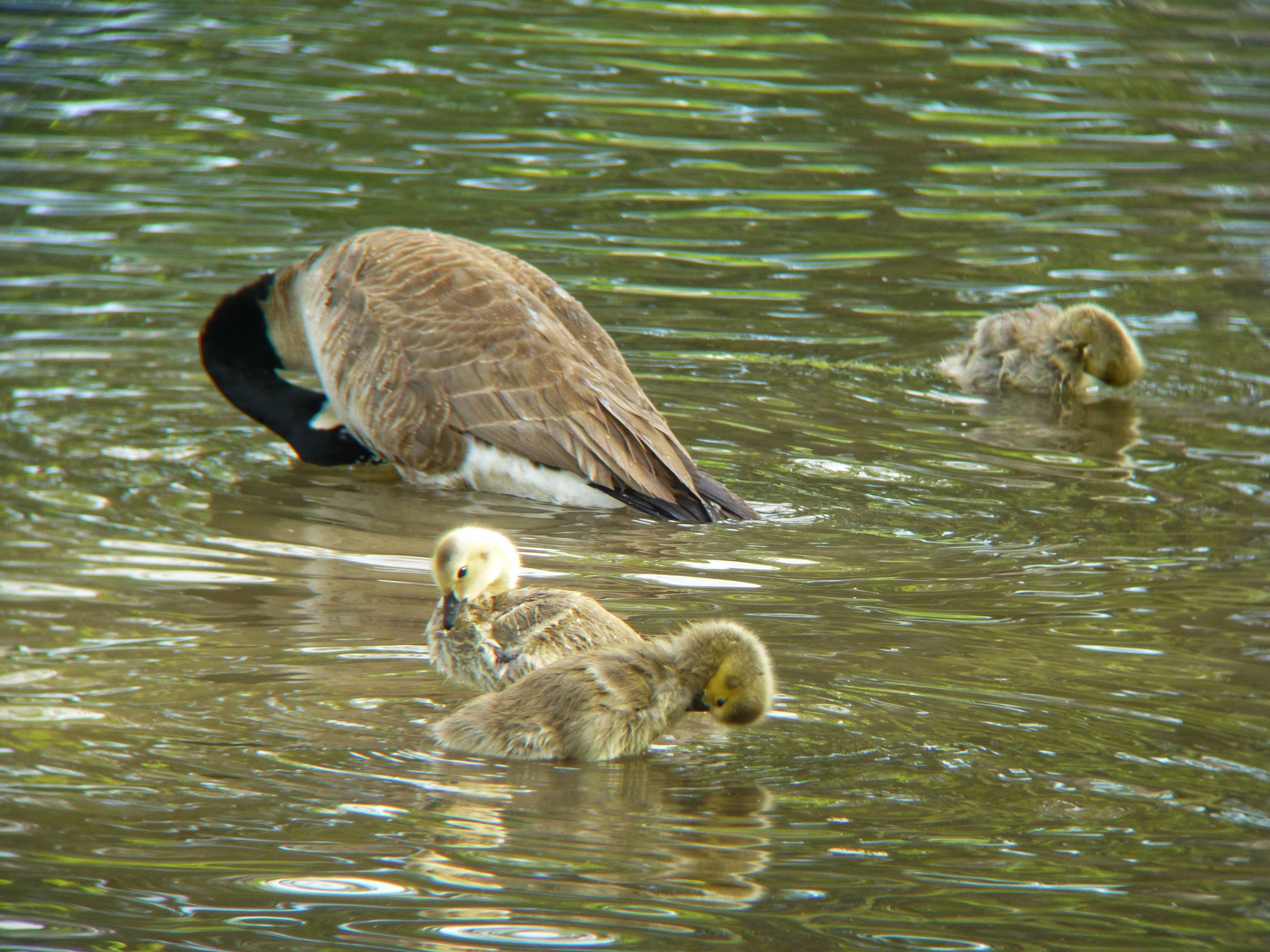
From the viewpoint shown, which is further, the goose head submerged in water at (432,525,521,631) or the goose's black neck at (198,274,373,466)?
the goose's black neck at (198,274,373,466)

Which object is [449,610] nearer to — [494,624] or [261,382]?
[494,624]

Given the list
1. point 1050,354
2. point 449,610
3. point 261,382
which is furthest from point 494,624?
point 1050,354

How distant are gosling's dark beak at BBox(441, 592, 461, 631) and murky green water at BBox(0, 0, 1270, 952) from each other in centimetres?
21

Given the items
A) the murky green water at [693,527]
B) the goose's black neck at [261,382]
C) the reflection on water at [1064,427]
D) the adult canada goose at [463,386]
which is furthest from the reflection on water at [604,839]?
the reflection on water at [1064,427]

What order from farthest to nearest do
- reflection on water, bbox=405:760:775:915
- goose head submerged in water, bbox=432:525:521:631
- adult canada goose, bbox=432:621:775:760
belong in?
goose head submerged in water, bbox=432:525:521:631 → adult canada goose, bbox=432:621:775:760 → reflection on water, bbox=405:760:775:915

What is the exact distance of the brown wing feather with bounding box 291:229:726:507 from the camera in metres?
7.60

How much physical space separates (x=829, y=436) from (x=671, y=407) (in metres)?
0.95

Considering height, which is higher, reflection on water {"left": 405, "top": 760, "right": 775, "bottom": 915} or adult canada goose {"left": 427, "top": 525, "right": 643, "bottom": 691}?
adult canada goose {"left": 427, "top": 525, "right": 643, "bottom": 691}

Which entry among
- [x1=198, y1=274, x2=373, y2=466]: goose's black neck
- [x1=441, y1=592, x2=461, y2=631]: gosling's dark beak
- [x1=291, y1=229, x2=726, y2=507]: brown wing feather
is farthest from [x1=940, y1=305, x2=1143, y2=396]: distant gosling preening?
[x1=441, y1=592, x2=461, y2=631]: gosling's dark beak

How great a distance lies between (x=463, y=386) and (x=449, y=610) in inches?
99.9

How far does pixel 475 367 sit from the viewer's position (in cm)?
789

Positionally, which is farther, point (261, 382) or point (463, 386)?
point (261, 382)

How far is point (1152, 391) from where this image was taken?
977 cm

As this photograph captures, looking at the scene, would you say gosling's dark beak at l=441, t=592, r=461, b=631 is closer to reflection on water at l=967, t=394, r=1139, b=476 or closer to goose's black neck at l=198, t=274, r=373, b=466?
goose's black neck at l=198, t=274, r=373, b=466
